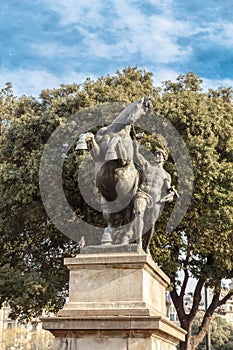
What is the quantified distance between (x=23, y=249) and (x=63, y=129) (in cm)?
536

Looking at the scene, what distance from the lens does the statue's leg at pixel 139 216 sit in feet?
29.3

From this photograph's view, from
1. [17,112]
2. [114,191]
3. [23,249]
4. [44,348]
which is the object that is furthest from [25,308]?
[44,348]

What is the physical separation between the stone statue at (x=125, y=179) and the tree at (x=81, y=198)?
812 centimetres

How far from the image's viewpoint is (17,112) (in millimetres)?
21297

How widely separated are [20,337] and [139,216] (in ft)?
222

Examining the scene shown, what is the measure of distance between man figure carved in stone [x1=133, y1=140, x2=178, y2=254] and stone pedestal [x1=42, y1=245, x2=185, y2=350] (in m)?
0.75

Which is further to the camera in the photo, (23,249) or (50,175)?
(23,249)

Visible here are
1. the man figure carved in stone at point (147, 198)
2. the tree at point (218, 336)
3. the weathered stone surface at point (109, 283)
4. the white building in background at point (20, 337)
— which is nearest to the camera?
the weathered stone surface at point (109, 283)

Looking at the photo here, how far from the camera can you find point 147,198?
9320 mm

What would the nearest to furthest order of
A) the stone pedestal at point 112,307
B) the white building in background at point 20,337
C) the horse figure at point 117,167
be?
the stone pedestal at point 112,307
the horse figure at point 117,167
the white building in background at point 20,337

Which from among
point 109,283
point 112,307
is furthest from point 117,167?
point 112,307

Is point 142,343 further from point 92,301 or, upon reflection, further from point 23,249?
point 23,249

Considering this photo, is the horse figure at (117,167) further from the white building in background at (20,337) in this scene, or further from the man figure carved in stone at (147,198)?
the white building in background at (20,337)

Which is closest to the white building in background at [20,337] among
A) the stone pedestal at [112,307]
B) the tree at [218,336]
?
the tree at [218,336]
